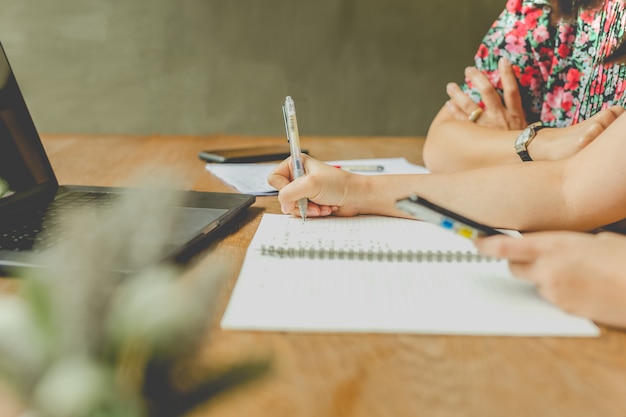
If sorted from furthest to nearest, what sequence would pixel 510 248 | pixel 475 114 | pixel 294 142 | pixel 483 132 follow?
pixel 475 114 < pixel 483 132 < pixel 294 142 < pixel 510 248

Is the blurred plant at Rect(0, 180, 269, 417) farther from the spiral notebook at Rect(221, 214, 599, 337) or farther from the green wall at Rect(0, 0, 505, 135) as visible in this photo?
the green wall at Rect(0, 0, 505, 135)

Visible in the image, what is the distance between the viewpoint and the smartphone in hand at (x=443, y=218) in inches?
22.2

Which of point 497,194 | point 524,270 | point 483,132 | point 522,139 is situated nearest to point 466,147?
point 483,132

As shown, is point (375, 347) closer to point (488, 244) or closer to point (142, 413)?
point (488, 244)

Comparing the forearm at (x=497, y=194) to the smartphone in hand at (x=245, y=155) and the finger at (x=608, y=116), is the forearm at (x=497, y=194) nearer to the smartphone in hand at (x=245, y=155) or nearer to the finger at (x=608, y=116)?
the finger at (x=608, y=116)

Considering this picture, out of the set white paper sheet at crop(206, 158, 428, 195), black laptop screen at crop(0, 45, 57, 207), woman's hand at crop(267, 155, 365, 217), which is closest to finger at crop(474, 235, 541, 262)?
woman's hand at crop(267, 155, 365, 217)

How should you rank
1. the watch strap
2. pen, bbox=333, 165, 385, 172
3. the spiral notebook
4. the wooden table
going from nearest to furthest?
the wooden table, the spiral notebook, the watch strap, pen, bbox=333, 165, 385, 172

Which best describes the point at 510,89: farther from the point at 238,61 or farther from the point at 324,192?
the point at 238,61

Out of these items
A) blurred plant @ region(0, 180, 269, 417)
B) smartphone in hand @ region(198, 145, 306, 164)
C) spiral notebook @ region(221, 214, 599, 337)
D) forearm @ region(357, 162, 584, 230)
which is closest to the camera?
blurred plant @ region(0, 180, 269, 417)

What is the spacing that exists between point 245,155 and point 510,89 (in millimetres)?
617

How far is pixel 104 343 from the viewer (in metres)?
0.19

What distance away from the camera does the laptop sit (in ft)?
2.23

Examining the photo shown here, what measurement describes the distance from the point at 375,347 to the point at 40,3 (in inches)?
64.9

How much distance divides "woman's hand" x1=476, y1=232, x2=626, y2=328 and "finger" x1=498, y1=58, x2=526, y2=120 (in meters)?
0.73
